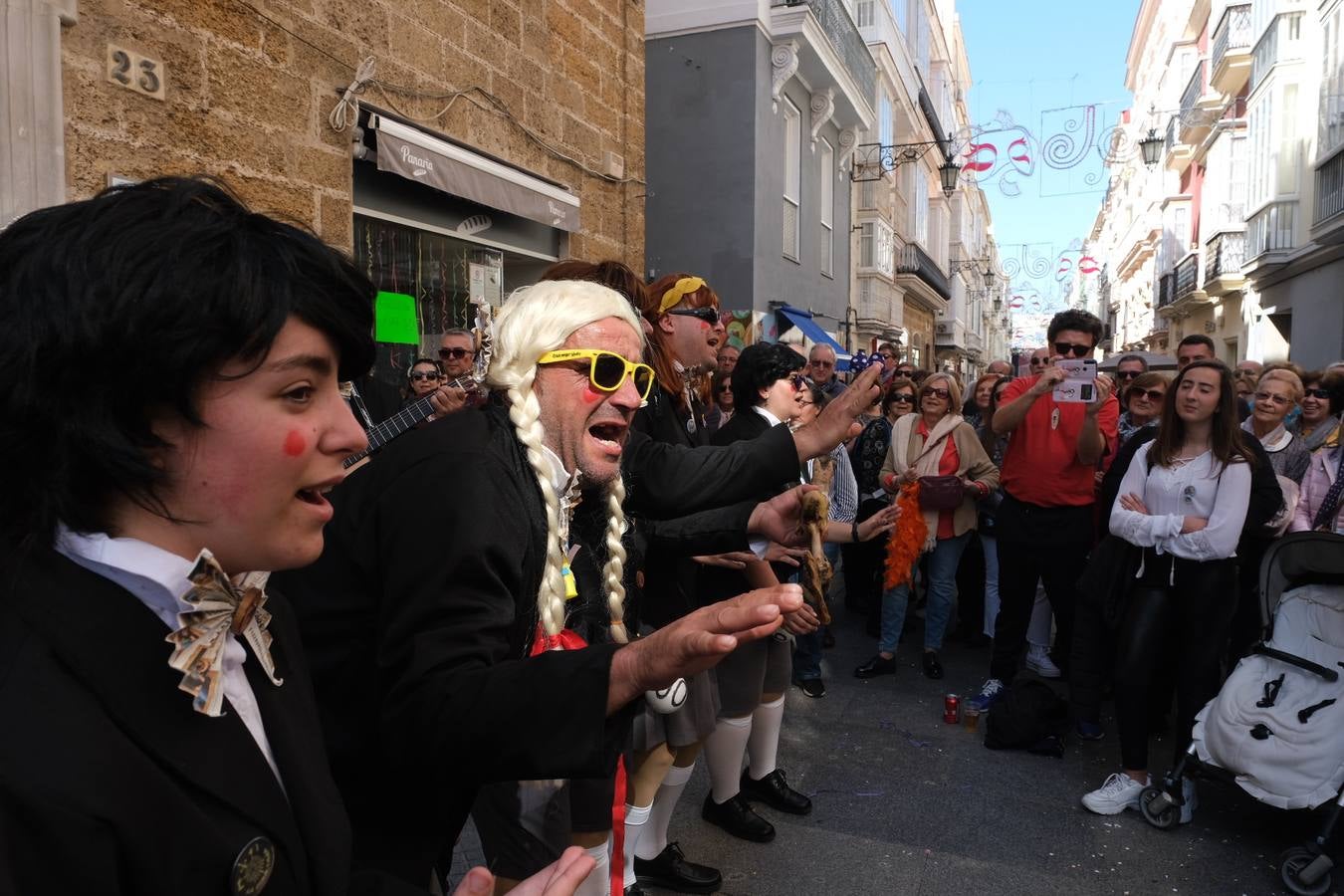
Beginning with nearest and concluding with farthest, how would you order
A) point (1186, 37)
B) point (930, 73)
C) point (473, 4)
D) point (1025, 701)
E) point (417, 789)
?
1. point (417, 789)
2. point (1025, 701)
3. point (473, 4)
4. point (1186, 37)
5. point (930, 73)

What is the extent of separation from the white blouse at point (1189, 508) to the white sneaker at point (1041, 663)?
1.98 metres

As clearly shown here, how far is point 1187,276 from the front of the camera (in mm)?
27125

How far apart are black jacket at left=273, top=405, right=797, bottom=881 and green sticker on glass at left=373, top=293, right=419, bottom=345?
9.48 ft

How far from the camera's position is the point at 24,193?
3.61 metres

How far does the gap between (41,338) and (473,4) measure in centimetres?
637

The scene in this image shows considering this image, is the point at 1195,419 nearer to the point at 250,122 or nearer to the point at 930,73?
the point at 250,122

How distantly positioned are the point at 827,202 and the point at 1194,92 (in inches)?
597

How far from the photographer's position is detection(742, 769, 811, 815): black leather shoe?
3.96m

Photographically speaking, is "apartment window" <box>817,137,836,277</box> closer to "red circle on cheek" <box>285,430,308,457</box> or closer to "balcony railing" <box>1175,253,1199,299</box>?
"balcony railing" <box>1175,253,1199,299</box>

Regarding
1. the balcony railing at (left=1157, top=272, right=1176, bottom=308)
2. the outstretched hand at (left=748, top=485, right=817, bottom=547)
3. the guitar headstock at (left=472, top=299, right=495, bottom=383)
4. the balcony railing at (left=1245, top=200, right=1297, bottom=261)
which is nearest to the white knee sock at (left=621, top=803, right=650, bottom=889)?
the outstretched hand at (left=748, top=485, right=817, bottom=547)

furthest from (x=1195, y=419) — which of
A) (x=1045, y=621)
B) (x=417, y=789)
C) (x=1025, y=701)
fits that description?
(x=417, y=789)

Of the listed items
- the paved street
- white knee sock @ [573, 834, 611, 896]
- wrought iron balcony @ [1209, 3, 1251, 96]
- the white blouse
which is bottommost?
the paved street

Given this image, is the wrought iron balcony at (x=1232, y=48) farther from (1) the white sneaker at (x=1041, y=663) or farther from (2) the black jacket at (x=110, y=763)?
(2) the black jacket at (x=110, y=763)

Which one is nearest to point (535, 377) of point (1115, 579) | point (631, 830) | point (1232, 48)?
point (631, 830)
